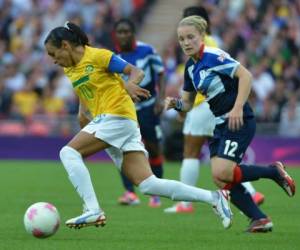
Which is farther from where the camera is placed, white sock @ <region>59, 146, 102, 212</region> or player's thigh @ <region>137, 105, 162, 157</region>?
player's thigh @ <region>137, 105, 162, 157</region>

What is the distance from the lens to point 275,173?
35.3 feet

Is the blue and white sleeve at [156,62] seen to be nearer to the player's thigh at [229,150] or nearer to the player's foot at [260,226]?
the player's thigh at [229,150]

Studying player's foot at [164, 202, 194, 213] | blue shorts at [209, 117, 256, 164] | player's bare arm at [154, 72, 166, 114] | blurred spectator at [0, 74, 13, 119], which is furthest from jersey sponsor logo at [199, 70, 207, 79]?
blurred spectator at [0, 74, 13, 119]

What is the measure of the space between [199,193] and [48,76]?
16.3 m

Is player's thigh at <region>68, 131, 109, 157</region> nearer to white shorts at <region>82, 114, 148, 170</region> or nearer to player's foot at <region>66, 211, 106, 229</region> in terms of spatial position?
white shorts at <region>82, 114, 148, 170</region>

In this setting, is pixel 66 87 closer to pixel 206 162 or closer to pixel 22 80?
pixel 22 80

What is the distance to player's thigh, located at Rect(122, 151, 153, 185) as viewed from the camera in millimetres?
10656

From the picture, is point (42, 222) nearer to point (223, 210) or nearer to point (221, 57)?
point (223, 210)

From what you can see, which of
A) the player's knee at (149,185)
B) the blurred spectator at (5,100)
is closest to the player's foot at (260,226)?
the player's knee at (149,185)

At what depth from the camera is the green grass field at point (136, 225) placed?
32.3 feet

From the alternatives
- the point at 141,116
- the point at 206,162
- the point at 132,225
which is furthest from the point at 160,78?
the point at 206,162

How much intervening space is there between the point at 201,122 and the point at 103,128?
112 inches

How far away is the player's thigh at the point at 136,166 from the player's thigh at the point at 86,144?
1.01 feet

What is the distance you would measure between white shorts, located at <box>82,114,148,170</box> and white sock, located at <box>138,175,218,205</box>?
37cm
